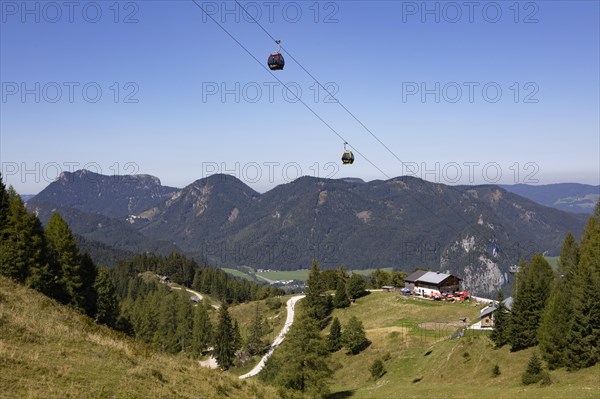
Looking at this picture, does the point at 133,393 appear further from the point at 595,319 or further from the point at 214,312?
the point at 214,312

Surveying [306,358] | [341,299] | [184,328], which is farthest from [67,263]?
[341,299]

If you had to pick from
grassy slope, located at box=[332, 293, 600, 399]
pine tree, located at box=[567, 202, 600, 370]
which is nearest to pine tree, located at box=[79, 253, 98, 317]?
grassy slope, located at box=[332, 293, 600, 399]

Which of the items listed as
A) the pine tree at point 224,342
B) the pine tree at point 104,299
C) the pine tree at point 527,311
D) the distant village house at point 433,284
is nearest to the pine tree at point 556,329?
the pine tree at point 527,311

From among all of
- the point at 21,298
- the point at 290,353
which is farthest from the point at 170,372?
the point at 290,353

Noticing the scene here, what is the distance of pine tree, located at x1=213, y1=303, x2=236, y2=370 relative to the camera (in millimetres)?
89375

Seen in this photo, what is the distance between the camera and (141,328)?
→ 92875mm

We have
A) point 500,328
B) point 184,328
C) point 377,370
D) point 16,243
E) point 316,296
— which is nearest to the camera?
point 16,243

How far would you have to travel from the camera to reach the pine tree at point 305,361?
42.9 metres

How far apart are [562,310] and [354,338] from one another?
126 feet

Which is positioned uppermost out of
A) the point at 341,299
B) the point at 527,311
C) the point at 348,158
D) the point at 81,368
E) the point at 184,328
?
the point at 348,158

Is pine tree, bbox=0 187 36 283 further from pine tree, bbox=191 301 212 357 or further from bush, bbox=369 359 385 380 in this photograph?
pine tree, bbox=191 301 212 357

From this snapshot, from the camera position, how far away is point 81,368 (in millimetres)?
17094

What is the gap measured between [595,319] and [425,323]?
42.7m

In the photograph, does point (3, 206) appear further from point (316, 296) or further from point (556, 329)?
point (316, 296)
